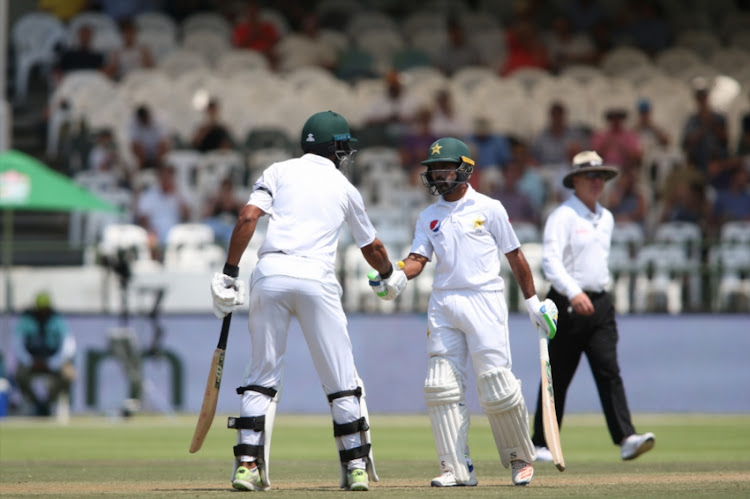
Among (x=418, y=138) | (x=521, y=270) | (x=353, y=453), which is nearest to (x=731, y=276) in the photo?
(x=418, y=138)

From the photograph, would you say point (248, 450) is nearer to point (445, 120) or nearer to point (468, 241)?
point (468, 241)

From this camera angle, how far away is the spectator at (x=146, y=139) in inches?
744

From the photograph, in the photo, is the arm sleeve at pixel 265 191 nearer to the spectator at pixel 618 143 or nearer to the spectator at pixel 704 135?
the spectator at pixel 618 143

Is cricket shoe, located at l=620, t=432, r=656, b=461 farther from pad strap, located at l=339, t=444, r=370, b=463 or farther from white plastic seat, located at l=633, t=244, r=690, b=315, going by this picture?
white plastic seat, located at l=633, t=244, r=690, b=315

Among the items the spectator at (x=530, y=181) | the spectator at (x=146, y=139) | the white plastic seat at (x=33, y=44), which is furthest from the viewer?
→ the white plastic seat at (x=33, y=44)

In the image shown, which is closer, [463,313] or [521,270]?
[463,313]

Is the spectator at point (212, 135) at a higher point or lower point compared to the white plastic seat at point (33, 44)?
lower

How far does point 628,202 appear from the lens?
58.4ft

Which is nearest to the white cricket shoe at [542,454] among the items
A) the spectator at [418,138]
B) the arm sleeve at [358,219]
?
the arm sleeve at [358,219]

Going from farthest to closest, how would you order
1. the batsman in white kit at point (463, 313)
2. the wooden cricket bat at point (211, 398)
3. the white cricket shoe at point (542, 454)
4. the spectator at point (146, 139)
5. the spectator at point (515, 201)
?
the spectator at point (146, 139)
the spectator at point (515, 201)
the white cricket shoe at point (542, 454)
the batsman in white kit at point (463, 313)
the wooden cricket bat at point (211, 398)

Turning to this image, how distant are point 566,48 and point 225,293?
15.9 meters

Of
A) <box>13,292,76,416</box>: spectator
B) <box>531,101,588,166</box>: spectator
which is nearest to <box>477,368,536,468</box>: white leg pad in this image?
<box>13,292,76,416</box>: spectator

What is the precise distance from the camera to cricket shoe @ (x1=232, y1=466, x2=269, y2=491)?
23.1 ft

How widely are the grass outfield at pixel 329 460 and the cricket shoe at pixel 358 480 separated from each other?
0.09 m
